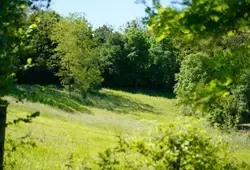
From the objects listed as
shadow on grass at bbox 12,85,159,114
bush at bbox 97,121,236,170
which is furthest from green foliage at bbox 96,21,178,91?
bush at bbox 97,121,236,170

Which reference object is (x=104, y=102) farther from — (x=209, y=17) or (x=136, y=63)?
(x=209, y=17)

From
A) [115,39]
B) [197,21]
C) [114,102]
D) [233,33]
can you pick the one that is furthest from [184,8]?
[115,39]

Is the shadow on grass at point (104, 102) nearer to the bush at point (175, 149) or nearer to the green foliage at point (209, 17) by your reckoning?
the bush at point (175, 149)

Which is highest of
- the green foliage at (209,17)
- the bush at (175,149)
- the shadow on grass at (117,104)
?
the green foliage at (209,17)

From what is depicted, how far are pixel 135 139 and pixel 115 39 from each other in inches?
2625

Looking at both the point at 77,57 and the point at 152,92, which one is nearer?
the point at 77,57

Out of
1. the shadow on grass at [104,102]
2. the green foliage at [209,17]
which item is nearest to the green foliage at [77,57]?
the shadow on grass at [104,102]

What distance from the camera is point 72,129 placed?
1958cm

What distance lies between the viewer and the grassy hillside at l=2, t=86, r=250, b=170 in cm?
791

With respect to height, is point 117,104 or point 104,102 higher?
point 104,102

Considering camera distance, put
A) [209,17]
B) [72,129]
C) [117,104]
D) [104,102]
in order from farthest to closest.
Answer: [117,104], [104,102], [72,129], [209,17]

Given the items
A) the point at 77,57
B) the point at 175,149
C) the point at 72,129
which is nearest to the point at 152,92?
the point at 77,57

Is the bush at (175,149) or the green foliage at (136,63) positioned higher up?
the green foliage at (136,63)

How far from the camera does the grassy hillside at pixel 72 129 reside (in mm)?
7909
